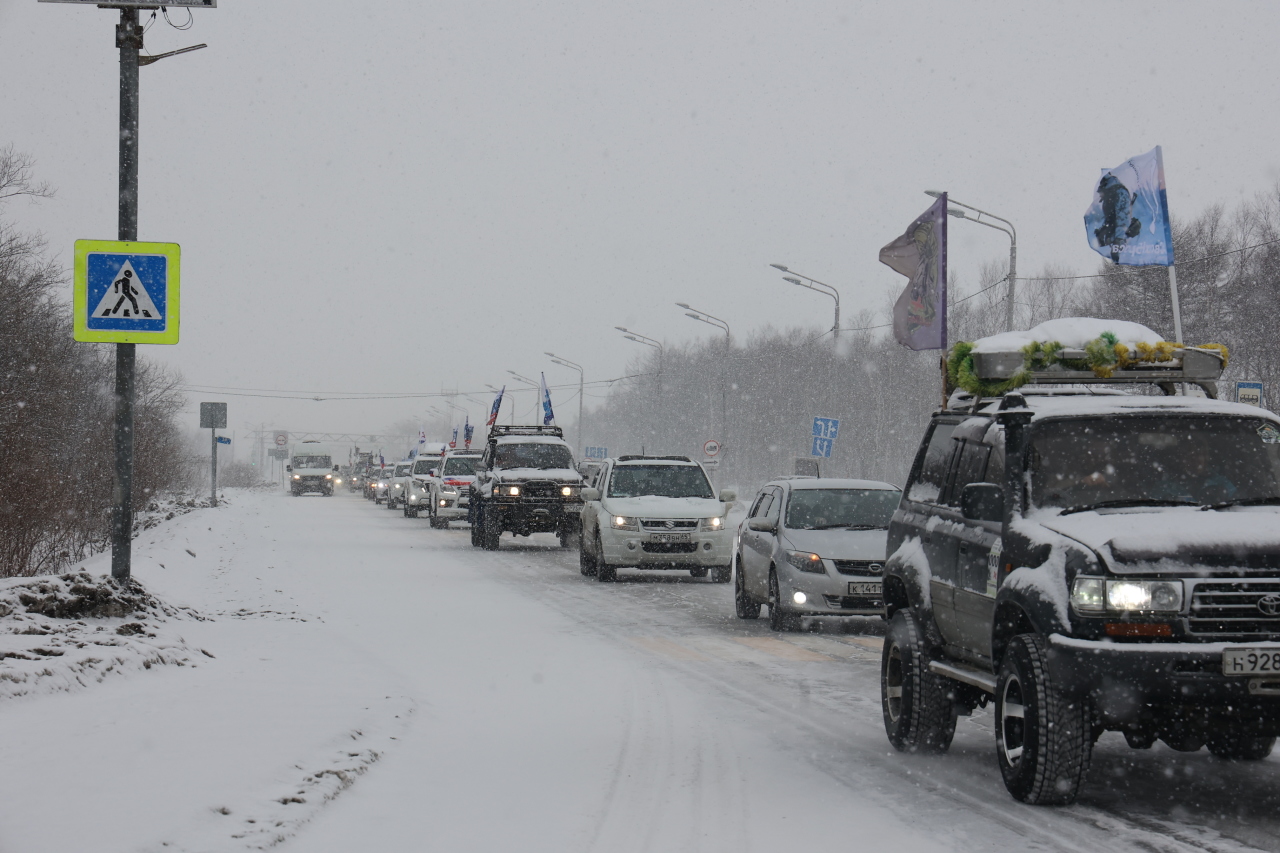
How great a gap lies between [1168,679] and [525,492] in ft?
75.4

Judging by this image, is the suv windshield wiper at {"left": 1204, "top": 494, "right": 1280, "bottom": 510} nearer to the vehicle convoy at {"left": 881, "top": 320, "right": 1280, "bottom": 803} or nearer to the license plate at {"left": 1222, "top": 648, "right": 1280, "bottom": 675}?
the vehicle convoy at {"left": 881, "top": 320, "right": 1280, "bottom": 803}

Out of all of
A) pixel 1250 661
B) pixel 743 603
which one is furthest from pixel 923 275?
pixel 1250 661

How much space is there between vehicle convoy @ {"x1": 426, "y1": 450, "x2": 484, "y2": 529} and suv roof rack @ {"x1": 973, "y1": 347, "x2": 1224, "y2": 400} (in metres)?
31.9

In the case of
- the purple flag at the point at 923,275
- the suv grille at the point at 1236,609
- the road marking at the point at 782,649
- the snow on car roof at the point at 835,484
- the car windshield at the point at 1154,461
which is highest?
the purple flag at the point at 923,275

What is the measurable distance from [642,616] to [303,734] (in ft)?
29.9

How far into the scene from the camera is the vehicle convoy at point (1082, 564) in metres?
5.90

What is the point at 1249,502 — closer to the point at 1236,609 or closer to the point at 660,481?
the point at 1236,609

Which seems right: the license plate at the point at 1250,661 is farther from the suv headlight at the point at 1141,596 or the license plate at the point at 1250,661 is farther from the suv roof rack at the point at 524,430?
the suv roof rack at the point at 524,430

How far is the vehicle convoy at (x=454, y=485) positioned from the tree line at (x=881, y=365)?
10864mm

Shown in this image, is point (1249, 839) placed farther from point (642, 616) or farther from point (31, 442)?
point (31, 442)

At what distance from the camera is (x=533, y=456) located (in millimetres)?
29953

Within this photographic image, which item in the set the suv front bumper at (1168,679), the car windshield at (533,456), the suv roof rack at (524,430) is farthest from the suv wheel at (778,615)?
the suv roof rack at (524,430)

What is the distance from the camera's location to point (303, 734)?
764cm

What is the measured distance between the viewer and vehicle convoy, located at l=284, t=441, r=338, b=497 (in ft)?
280
